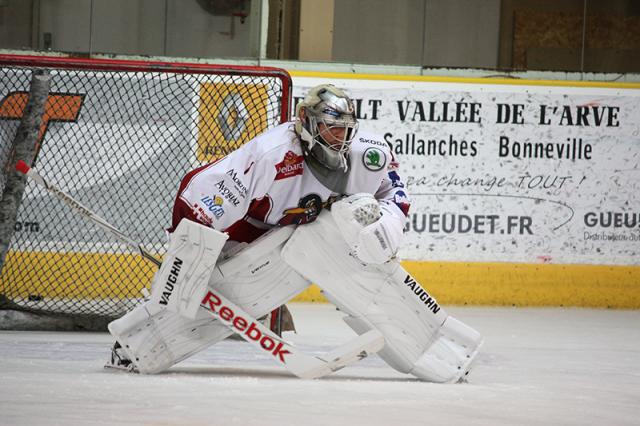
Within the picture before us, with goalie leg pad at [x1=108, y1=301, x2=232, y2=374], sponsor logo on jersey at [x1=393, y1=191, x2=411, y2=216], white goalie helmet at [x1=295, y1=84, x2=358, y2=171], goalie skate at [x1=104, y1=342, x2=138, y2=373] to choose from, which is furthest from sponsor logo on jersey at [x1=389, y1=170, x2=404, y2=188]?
goalie skate at [x1=104, y1=342, x2=138, y2=373]

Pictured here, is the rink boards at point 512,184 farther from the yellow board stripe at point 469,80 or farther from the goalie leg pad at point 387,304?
the goalie leg pad at point 387,304

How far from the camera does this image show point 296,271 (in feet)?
14.0

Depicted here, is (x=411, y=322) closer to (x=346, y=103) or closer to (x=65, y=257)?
(x=346, y=103)

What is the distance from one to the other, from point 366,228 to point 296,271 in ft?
1.14

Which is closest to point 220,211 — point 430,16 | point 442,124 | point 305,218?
point 305,218

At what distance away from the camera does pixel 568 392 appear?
403 centimetres

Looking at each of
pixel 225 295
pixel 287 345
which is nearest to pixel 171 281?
pixel 225 295

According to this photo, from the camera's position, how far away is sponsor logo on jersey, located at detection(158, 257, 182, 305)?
414 cm

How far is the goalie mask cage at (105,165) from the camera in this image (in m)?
6.59

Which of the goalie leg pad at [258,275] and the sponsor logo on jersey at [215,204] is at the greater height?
the sponsor logo on jersey at [215,204]

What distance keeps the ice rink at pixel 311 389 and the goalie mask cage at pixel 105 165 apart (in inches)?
45.0

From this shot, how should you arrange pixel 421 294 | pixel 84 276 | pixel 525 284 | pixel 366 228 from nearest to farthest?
pixel 366 228 → pixel 421 294 → pixel 84 276 → pixel 525 284

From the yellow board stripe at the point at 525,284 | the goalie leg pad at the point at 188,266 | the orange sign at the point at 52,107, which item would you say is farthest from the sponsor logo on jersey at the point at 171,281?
the yellow board stripe at the point at 525,284

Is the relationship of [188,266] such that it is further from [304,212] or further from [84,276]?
[84,276]
